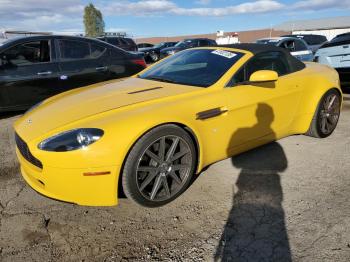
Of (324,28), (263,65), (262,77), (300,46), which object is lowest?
(262,77)

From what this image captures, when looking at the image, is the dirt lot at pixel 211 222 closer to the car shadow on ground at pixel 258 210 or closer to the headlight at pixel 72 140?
the car shadow on ground at pixel 258 210

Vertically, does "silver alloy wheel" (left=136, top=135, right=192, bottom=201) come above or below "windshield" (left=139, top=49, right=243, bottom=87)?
below

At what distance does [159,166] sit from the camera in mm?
2879

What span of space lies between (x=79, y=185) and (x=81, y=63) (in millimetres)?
3834

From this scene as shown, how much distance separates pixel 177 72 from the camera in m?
3.84

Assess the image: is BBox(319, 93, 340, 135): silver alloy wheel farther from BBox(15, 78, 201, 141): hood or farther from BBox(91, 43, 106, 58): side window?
BBox(91, 43, 106, 58): side window

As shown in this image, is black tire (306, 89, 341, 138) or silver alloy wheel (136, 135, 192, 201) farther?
black tire (306, 89, 341, 138)

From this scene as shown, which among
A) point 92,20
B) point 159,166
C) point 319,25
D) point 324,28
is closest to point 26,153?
point 159,166

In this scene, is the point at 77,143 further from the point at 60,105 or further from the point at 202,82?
the point at 202,82

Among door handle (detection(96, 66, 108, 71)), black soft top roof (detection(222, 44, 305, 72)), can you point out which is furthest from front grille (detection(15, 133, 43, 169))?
door handle (detection(96, 66, 108, 71))

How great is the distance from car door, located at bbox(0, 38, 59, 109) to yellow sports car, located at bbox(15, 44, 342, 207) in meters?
2.13

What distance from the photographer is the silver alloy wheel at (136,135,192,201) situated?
110 inches

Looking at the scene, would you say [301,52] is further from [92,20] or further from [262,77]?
[92,20]

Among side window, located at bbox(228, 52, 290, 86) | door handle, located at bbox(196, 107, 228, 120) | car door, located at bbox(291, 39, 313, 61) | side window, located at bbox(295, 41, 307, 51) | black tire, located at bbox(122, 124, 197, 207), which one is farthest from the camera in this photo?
side window, located at bbox(295, 41, 307, 51)
